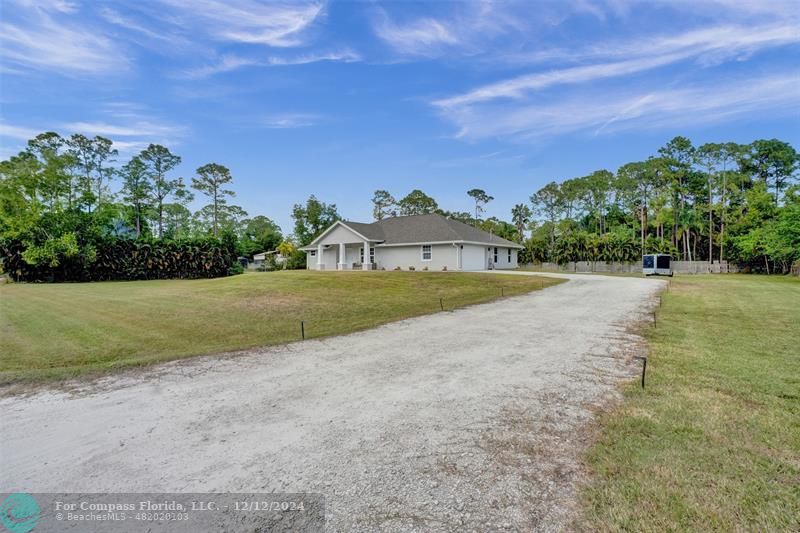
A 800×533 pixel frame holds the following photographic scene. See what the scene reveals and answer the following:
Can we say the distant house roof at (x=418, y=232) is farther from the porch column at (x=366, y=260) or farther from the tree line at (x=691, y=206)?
the tree line at (x=691, y=206)

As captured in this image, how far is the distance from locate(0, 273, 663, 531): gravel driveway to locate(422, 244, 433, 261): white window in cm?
2300

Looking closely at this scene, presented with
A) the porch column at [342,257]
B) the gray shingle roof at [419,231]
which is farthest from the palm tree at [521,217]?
the porch column at [342,257]

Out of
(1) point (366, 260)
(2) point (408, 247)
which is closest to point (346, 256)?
(1) point (366, 260)

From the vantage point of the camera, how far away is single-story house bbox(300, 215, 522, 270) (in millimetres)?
28922

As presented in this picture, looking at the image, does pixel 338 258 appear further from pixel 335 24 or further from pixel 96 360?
pixel 96 360

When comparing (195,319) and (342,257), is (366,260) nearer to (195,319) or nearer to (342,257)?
(342,257)

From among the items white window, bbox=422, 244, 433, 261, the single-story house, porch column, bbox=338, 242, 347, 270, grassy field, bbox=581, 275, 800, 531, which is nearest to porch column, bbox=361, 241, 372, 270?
the single-story house

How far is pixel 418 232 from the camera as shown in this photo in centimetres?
3072

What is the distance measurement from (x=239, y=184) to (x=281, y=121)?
1330 inches

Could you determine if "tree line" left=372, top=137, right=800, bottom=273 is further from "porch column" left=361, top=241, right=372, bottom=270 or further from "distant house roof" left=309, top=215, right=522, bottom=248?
"porch column" left=361, top=241, right=372, bottom=270

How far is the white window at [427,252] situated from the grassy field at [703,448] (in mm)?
23368

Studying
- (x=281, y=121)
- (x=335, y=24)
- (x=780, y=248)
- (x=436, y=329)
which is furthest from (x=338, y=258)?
(x=780, y=248)

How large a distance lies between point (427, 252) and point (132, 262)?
2429cm

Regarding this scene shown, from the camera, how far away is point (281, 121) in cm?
1925
